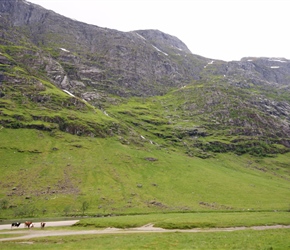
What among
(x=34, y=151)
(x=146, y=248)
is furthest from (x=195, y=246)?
(x=34, y=151)

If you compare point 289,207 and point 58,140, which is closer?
point 289,207

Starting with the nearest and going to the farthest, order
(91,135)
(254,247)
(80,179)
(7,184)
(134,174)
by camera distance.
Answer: (254,247) → (7,184) → (80,179) → (134,174) → (91,135)

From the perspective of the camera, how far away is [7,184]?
405ft

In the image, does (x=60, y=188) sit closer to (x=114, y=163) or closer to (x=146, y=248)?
(x=114, y=163)

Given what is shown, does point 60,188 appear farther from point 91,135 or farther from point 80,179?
point 91,135

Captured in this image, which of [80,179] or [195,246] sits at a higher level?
[195,246]

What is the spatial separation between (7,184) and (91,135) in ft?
261

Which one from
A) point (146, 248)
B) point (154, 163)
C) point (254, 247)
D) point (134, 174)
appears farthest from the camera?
point (154, 163)

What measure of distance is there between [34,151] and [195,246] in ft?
472

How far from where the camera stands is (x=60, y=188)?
416 ft

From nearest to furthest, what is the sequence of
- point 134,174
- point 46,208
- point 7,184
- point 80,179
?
1. point 46,208
2. point 7,184
3. point 80,179
4. point 134,174

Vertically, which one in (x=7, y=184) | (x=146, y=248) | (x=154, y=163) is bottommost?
(x=7, y=184)

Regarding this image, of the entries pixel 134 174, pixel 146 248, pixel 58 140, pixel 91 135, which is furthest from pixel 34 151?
pixel 146 248

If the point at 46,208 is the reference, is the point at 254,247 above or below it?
above
